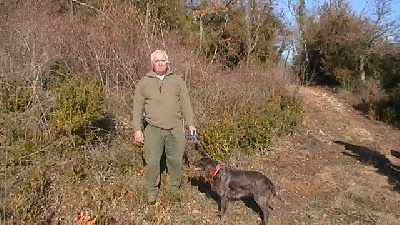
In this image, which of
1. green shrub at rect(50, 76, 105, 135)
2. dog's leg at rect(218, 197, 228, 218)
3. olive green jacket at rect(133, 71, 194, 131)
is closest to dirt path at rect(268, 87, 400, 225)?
dog's leg at rect(218, 197, 228, 218)

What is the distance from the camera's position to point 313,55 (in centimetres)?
2684

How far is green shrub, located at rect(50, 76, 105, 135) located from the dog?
74.2 inches

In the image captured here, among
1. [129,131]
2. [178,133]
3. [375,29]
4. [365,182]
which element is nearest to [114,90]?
[129,131]

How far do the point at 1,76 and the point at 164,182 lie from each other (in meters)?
3.50

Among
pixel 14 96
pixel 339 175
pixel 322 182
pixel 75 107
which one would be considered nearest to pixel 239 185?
pixel 75 107

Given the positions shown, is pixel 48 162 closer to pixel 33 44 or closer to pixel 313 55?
pixel 33 44

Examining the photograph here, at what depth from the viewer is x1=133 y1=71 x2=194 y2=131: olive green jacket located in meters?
5.26

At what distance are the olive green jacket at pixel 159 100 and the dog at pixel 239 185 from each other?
81 centimetres

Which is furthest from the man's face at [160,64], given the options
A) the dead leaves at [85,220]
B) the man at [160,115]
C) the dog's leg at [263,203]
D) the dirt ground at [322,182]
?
the dog's leg at [263,203]

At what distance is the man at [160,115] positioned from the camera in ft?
Answer: 17.3

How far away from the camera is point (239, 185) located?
543 centimetres

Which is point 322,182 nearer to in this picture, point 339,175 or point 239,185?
point 339,175

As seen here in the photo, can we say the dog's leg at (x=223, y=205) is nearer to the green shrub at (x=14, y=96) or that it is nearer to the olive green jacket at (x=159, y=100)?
the olive green jacket at (x=159, y=100)

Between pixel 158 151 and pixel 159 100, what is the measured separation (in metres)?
0.72
